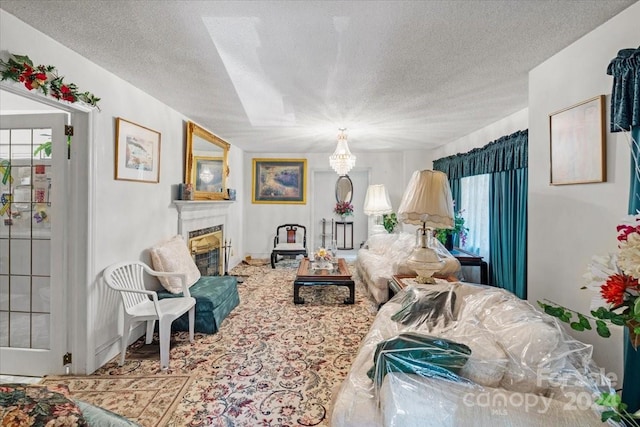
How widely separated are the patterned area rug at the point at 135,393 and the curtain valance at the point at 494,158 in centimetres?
369

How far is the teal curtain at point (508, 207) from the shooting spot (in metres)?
3.20

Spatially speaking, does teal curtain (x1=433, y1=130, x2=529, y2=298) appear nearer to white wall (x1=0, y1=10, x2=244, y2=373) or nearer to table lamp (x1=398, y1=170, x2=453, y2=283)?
table lamp (x1=398, y1=170, x2=453, y2=283)

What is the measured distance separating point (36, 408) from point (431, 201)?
2378 millimetres

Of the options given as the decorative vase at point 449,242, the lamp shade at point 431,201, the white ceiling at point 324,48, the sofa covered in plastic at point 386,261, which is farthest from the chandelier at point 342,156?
the decorative vase at point 449,242

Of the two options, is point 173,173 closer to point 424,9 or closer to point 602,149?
point 424,9

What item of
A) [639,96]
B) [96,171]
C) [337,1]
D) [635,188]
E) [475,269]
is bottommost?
[475,269]

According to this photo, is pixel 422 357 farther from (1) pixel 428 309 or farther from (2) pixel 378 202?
(2) pixel 378 202

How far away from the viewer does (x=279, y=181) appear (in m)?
6.65

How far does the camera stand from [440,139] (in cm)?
505

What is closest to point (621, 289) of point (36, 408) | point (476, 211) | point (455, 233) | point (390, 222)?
point (36, 408)

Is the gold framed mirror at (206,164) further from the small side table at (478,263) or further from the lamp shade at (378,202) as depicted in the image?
the small side table at (478,263)

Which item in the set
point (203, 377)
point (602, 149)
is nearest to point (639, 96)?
point (602, 149)

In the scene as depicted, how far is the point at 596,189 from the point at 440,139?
345cm

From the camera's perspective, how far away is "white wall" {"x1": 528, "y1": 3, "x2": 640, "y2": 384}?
167cm
